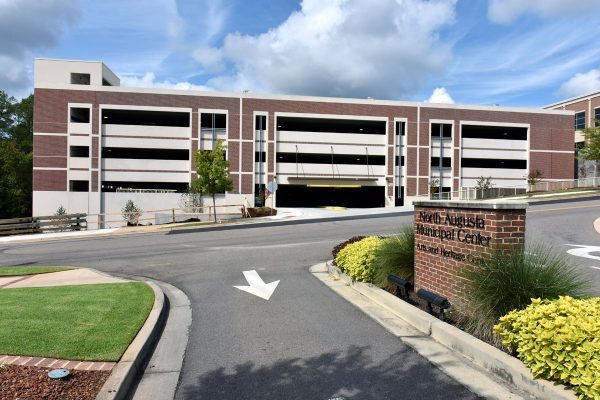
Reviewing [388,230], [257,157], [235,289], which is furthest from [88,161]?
[235,289]

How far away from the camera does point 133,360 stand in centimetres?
472

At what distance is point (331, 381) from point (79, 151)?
50.9m

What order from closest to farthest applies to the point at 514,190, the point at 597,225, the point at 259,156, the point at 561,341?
the point at 561,341 → the point at 597,225 → the point at 514,190 → the point at 259,156

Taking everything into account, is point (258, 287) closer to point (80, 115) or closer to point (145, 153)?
point (145, 153)

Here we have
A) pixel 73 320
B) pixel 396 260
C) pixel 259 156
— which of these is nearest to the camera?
pixel 73 320

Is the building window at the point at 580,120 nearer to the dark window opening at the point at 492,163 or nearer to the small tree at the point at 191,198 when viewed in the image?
the dark window opening at the point at 492,163

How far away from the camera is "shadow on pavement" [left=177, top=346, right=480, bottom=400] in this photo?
13.5 ft

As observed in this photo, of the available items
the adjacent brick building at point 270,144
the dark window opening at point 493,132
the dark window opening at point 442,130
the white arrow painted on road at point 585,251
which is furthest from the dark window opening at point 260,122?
the white arrow painted on road at point 585,251

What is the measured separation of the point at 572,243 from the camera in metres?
13.9

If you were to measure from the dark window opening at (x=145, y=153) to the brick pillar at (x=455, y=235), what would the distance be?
144ft

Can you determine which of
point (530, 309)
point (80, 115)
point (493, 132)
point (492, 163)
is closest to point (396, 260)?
point (530, 309)

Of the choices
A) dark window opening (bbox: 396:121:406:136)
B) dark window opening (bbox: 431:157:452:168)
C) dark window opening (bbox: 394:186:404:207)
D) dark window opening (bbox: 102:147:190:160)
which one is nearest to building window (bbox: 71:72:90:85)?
dark window opening (bbox: 102:147:190:160)

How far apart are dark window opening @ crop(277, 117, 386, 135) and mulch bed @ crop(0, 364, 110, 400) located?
156 feet

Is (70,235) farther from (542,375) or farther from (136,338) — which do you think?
(542,375)
